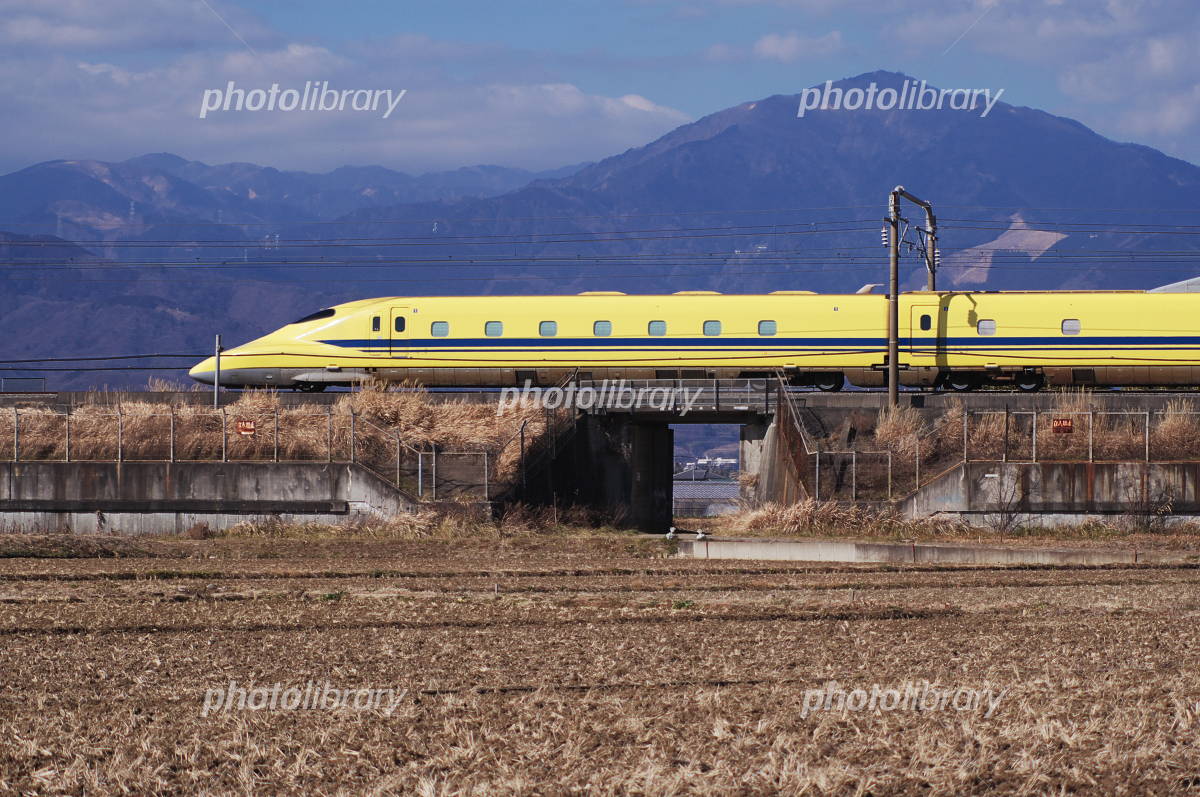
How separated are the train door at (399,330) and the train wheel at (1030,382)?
17.6m

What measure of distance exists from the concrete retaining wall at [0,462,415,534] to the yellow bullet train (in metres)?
8.24

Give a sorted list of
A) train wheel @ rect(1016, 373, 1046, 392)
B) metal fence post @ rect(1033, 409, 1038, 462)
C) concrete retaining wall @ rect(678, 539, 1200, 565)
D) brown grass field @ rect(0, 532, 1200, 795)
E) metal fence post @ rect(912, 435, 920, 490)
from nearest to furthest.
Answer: brown grass field @ rect(0, 532, 1200, 795)
concrete retaining wall @ rect(678, 539, 1200, 565)
metal fence post @ rect(1033, 409, 1038, 462)
metal fence post @ rect(912, 435, 920, 490)
train wheel @ rect(1016, 373, 1046, 392)

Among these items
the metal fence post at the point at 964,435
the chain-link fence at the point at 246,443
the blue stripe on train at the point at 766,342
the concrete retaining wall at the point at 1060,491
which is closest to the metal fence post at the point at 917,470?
the concrete retaining wall at the point at 1060,491

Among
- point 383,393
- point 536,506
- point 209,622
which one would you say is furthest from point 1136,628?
point 383,393

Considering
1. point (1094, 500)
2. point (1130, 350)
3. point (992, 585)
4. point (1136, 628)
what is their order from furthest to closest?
point (1130, 350), point (1094, 500), point (992, 585), point (1136, 628)

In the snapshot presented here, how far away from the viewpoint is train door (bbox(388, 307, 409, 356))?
43.1 metres

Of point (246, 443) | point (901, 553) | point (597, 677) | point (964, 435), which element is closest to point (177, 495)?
point (246, 443)

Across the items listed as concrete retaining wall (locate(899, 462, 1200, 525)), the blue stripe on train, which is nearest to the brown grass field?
concrete retaining wall (locate(899, 462, 1200, 525))

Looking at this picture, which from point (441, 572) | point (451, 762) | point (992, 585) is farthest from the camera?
point (441, 572)

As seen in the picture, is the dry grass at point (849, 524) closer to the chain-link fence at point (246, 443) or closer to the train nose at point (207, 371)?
the chain-link fence at point (246, 443)

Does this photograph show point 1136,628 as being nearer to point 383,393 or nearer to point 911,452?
point 911,452

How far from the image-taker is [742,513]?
40.8 m

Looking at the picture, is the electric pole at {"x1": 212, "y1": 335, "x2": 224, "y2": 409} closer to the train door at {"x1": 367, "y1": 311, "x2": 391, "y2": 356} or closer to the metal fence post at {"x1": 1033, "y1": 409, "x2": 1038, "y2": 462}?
the train door at {"x1": 367, "y1": 311, "x2": 391, "y2": 356}

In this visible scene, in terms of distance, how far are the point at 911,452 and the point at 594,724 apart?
2494 centimetres
